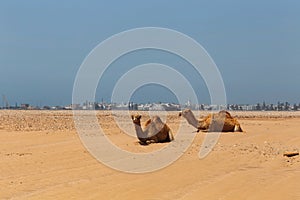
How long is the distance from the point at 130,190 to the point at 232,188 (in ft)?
4.94

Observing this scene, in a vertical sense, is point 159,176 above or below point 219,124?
above

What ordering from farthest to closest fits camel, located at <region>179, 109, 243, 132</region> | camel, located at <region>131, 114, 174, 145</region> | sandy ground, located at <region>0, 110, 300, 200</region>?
camel, located at <region>179, 109, 243, 132</region>, camel, located at <region>131, 114, 174, 145</region>, sandy ground, located at <region>0, 110, 300, 200</region>

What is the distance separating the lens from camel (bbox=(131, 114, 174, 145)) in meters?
14.1

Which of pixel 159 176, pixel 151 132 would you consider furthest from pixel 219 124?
pixel 159 176

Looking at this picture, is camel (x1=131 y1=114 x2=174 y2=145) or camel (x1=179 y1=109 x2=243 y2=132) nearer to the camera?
camel (x1=131 y1=114 x2=174 y2=145)

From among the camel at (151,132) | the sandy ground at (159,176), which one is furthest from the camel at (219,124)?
the sandy ground at (159,176)

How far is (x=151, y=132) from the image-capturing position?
14.2 meters

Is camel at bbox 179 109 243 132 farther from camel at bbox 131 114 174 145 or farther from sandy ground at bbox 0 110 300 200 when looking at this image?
sandy ground at bbox 0 110 300 200

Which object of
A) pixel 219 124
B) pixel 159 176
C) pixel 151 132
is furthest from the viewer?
pixel 219 124

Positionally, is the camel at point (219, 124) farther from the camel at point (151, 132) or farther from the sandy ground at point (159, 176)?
the sandy ground at point (159, 176)

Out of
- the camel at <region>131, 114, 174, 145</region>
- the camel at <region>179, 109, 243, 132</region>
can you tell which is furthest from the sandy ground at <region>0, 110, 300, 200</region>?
the camel at <region>179, 109, 243, 132</region>

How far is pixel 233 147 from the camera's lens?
12609 mm

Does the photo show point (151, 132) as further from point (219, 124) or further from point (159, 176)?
point (159, 176)

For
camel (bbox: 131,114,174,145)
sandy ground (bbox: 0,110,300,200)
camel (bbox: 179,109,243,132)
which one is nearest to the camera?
sandy ground (bbox: 0,110,300,200)
